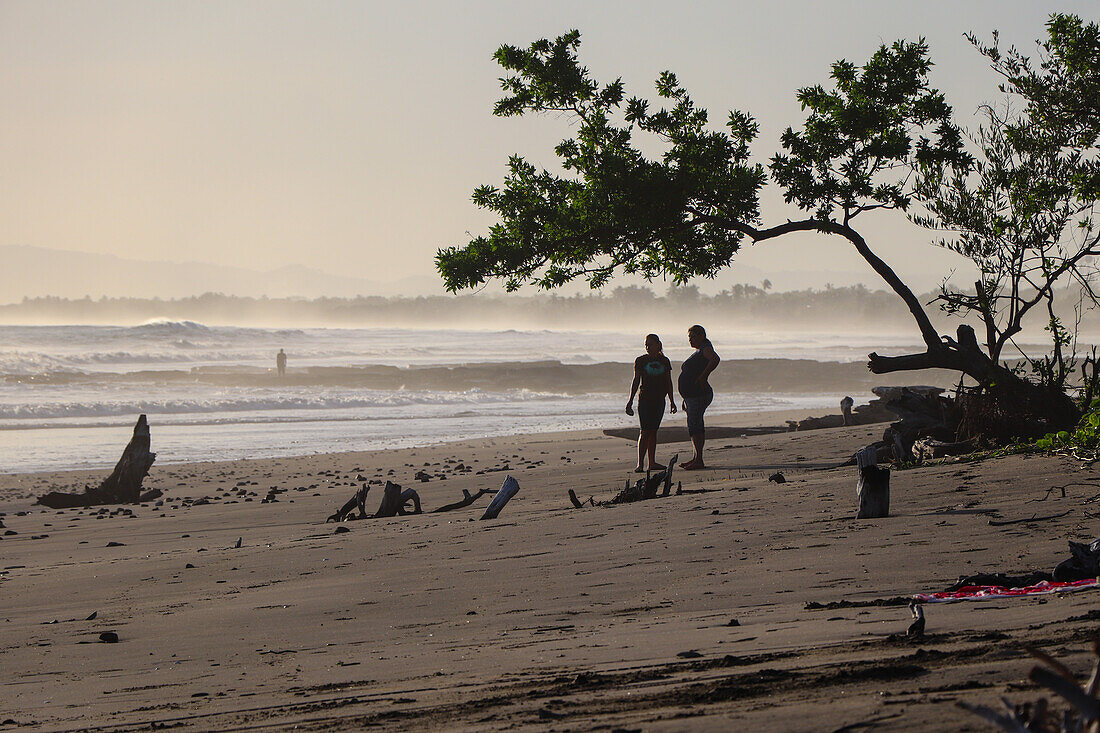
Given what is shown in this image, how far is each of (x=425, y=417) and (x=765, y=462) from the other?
17.2 metres

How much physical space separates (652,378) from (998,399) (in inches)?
166

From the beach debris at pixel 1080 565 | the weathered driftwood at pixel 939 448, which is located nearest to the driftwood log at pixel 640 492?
the weathered driftwood at pixel 939 448

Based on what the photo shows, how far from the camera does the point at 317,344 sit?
67875 millimetres

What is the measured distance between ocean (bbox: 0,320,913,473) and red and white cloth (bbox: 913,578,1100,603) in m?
16.6

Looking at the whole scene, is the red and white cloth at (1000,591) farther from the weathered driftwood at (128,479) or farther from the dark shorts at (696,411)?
the weathered driftwood at (128,479)

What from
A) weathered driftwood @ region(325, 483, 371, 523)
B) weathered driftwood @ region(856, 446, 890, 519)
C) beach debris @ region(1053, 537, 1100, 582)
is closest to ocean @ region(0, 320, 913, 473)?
weathered driftwood @ region(325, 483, 371, 523)

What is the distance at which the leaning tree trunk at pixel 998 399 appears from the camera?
945 cm

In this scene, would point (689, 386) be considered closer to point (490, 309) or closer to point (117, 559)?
point (117, 559)

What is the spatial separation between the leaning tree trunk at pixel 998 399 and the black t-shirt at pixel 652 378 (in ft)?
11.3

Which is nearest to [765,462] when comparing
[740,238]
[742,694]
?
[740,238]

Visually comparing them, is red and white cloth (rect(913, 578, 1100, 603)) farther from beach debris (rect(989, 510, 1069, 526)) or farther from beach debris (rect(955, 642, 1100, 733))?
beach debris (rect(955, 642, 1100, 733))

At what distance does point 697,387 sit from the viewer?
12391mm

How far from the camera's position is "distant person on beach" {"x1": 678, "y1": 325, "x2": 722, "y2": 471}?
1223cm

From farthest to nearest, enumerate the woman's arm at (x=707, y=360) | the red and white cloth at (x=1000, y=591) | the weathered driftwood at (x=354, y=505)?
the woman's arm at (x=707, y=360)
the weathered driftwood at (x=354, y=505)
the red and white cloth at (x=1000, y=591)
